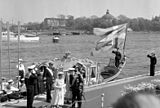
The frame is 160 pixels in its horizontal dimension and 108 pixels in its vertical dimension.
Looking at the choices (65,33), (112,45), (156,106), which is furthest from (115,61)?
(65,33)

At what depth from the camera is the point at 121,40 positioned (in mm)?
14125

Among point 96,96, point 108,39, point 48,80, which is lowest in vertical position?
point 96,96

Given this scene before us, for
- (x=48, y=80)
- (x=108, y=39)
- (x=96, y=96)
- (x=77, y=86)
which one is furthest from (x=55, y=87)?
(x=108, y=39)

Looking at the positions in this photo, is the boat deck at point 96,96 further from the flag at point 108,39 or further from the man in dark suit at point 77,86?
the flag at point 108,39

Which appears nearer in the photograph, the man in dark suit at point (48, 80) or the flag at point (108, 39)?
the man in dark suit at point (48, 80)

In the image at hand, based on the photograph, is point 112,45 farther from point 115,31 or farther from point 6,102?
point 6,102

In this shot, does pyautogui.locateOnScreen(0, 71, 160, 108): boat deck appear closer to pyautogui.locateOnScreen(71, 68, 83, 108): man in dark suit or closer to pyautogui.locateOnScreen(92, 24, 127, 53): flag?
pyautogui.locateOnScreen(71, 68, 83, 108): man in dark suit

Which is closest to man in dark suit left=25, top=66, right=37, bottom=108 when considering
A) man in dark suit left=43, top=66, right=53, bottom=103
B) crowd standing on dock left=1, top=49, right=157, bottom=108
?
crowd standing on dock left=1, top=49, right=157, bottom=108

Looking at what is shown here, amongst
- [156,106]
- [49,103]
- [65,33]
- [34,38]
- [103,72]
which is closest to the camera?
[156,106]

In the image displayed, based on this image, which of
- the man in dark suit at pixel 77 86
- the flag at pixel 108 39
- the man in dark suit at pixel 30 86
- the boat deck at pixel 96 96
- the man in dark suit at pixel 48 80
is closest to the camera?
the man in dark suit at pixel 30 86

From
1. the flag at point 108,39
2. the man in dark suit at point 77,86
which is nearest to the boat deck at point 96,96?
the man in dark suit at point 77,86

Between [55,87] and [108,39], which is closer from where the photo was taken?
[55,87]

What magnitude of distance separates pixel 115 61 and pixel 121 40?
530 centimetres

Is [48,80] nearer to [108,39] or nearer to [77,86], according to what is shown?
[77,86]
